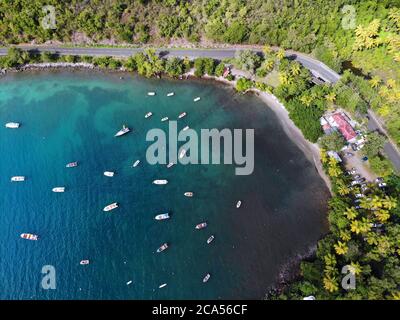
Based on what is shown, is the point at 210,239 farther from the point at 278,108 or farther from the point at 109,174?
the point at 278,108

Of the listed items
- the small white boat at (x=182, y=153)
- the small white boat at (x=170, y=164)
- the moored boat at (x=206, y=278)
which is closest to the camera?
the moored boat at (x=206, y=278)

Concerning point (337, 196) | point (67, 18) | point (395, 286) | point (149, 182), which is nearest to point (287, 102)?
point (337, 196)

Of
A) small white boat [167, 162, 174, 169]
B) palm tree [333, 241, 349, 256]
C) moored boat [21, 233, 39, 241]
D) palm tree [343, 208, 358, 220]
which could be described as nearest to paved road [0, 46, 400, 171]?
small white boat [167, 162, 174, 169]

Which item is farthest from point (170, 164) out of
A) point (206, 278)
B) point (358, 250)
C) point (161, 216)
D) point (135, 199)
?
point (358, 250)

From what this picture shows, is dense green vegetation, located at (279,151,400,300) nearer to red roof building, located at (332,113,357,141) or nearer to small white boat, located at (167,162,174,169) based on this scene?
red roof building, located at (332,113,357,141)

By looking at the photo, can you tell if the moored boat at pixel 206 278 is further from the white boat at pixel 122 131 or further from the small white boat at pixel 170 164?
the white boat at pixel 122 131

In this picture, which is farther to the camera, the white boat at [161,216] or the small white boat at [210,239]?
the white boat at [161,216]

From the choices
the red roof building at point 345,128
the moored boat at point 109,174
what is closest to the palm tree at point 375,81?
the red roof building at point 345,128
